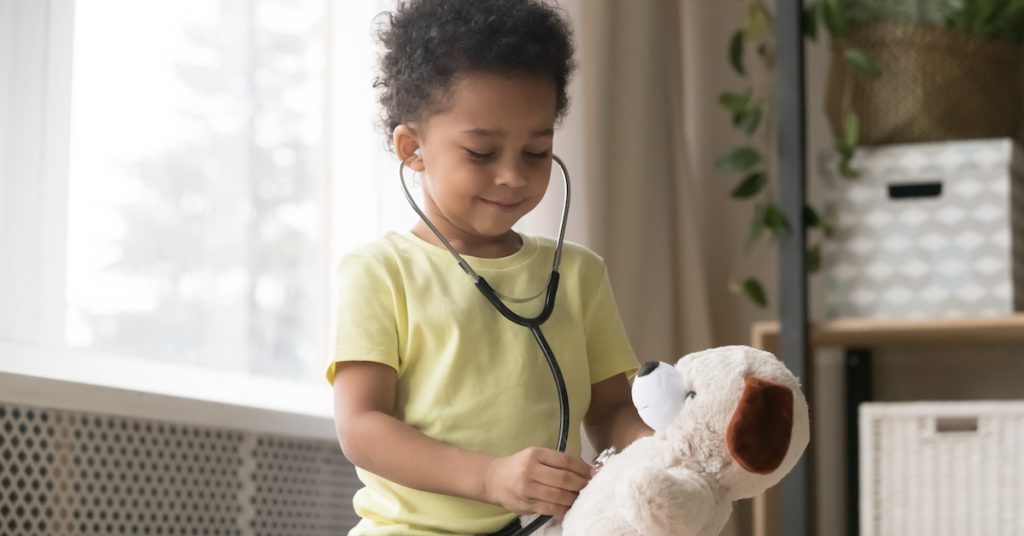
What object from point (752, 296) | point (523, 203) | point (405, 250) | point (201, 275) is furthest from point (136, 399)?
point (752, 296)

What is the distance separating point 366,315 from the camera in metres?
1.03

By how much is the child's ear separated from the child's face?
0.8 inches

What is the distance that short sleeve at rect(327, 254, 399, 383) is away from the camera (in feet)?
3.34

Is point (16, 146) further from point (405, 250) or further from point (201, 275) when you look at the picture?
point (405, 250)

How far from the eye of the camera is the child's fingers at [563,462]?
0.87 meters

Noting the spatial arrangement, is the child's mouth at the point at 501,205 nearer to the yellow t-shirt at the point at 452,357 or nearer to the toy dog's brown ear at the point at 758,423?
the yellow t-shirt at the point at 452,357

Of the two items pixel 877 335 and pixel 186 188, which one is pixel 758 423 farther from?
pixel 877 335

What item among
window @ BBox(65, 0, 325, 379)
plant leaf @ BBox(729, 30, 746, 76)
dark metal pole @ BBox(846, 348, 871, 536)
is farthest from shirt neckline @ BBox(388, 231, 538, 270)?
dark metal pole @ BBox(846, 348, 871, 536)

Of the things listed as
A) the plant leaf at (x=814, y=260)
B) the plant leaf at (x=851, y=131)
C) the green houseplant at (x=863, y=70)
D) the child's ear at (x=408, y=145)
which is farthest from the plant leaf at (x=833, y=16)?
the child's ear at (x=408, y=145)

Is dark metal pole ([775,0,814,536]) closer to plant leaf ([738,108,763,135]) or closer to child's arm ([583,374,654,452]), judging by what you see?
plant leaf ([738,108,763,135])

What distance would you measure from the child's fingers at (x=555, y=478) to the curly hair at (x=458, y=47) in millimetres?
337

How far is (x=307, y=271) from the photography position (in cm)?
178

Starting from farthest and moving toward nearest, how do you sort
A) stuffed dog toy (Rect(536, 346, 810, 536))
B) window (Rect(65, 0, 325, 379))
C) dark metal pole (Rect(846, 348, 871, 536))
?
dark metal pole (Rect(846, 348, 871, 536)) → window (Rect(65, 0, 325, 379)) → stuffed dog toy (Rect(536, 346, 810, 536))

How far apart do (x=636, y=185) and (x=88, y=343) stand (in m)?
0.98
